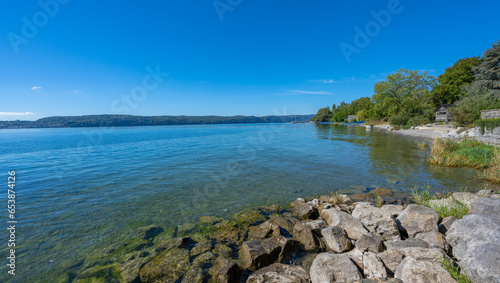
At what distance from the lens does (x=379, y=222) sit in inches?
257

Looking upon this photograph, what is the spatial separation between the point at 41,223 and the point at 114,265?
17.7ft

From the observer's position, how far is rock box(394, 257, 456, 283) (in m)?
3.94

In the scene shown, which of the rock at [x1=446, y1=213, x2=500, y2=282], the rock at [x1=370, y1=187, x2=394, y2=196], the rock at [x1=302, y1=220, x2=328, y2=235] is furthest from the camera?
the rock at [x1=370, y1=187, x2=394, y2=196]

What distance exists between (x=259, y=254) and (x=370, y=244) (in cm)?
302

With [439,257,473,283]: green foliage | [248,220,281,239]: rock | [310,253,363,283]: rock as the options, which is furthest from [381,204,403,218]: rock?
[248,220,281,239]: rock

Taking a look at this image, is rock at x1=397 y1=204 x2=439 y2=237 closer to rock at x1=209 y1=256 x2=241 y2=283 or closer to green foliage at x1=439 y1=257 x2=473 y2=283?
green foliage at x1=439 y1=257 x2=473 y2=283

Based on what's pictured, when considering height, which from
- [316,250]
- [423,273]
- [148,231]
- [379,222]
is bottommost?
[148,231]

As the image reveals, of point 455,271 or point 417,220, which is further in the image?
point 417,220

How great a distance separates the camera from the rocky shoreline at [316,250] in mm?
4445

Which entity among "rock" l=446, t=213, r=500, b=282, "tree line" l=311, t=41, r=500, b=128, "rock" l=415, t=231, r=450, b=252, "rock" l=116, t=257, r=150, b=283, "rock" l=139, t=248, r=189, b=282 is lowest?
"rock" l=116, t=257, r=150, b=283

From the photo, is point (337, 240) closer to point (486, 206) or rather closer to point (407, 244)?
point (407, 244)

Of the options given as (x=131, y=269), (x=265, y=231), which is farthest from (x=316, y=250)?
(x=131, y=269)

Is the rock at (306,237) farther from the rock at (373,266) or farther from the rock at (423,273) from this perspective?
the rock at (423,273)

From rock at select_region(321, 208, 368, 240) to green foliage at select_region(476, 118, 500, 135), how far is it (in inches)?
1056
